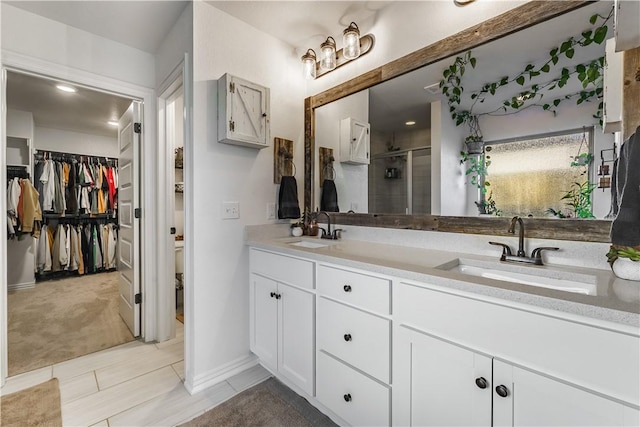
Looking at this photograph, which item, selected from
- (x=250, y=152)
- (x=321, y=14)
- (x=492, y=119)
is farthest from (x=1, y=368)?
(x=492, y=119)

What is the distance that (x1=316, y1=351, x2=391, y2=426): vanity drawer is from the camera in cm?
123

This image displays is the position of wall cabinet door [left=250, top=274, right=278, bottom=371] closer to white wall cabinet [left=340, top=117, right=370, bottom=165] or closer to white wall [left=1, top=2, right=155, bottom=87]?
white wall cabinet [left=340, top=117, right=370, bottom=165]

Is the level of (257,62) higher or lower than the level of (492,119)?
higher

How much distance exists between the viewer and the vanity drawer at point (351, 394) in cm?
123

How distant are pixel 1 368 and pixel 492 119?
11.0ft

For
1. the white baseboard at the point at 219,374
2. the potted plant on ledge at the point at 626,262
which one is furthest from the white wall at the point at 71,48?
the potted plant on ledge at the point at 626,262

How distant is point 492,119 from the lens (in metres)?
1.44

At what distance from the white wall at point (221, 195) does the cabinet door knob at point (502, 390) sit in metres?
1.59

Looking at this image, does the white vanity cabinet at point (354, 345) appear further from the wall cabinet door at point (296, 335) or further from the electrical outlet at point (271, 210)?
the electrical outlet at point (271, 210)

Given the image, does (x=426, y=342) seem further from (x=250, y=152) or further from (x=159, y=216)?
(x=159, y=216)

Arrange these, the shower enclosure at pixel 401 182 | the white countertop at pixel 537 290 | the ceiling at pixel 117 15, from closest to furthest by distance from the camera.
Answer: the white countertop at pixel 537 290 < the shower enclosure at pixel 401 182 < the ceiling at pixel 117 15

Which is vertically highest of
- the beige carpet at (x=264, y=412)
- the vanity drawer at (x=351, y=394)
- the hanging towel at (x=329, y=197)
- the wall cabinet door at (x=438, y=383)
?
the hanging towel at (x=329, y=197)

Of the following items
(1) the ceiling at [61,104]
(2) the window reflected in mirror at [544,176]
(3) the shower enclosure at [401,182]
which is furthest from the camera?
(1) the ceiling at [61,104]

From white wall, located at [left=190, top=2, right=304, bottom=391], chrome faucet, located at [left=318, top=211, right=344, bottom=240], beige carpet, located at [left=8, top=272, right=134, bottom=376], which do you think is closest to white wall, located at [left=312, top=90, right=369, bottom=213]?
chrome faucet, located at [left=318, top=211, right=344, bottom=240]
